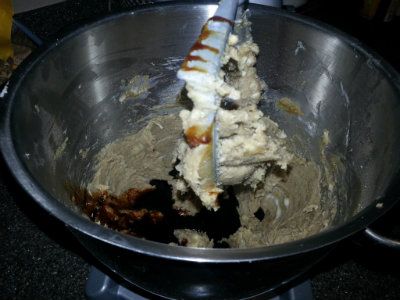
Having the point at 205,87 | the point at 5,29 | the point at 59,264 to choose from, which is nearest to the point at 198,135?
the point at 205,87

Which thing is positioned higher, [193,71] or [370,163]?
[193,71]

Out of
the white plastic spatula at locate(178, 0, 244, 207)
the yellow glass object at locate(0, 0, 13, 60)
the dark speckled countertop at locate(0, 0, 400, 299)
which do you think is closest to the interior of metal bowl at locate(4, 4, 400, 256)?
the dark speckled countertop at locate(0, 0, 400, 299)

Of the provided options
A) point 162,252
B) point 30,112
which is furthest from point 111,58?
point 162,252

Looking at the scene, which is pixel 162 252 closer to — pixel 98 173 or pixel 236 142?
pixel 236 142

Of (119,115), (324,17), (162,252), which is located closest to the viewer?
(162,252)

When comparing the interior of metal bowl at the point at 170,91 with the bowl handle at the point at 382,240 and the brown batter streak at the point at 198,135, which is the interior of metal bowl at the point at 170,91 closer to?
the bowl handle at the point at 382,240

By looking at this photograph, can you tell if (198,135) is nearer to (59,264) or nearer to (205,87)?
(205,87)
